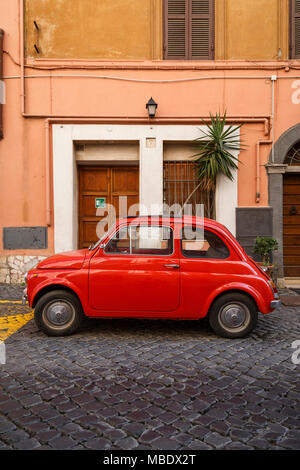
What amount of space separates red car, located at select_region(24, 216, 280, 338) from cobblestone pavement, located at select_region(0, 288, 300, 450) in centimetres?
34

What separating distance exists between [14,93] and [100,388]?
26.3ft

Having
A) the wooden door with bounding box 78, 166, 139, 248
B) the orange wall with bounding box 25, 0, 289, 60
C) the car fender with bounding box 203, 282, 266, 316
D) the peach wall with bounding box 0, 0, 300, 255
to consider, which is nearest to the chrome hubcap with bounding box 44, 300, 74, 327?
the car fender with bounding box 203, 282, 266, 316

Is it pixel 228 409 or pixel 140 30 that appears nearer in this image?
pixel 228 409

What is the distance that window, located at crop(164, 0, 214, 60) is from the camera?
8.93 metres

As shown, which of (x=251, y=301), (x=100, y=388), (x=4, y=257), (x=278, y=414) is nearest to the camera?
(x=278, y=414)

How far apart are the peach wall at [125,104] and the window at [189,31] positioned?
385 millimetres

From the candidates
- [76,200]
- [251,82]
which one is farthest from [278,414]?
[251,82]

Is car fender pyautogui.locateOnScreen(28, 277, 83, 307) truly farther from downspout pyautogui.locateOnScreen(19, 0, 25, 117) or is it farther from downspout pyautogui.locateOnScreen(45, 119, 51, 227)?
downspout pyautogui.locateOnScreen(19, 0, 25, 117)

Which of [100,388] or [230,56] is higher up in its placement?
[230,56]

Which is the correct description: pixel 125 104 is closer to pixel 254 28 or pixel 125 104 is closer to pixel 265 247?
pixel 254 28

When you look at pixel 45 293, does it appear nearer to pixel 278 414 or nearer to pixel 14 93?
pixel 278 414

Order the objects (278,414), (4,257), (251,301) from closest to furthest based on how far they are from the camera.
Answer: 1. (278,414)
2. (251,301)
3. (4,257)

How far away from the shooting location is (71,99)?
8.82m

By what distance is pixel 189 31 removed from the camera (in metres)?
8.98
